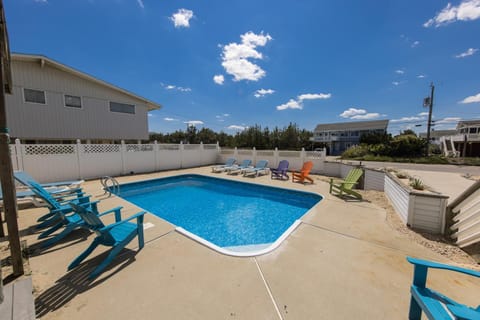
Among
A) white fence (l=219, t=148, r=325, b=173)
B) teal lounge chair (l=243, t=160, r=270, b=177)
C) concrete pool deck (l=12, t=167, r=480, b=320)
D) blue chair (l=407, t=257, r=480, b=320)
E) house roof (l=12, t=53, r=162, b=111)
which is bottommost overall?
concrete pool deck (l=12, t=167, r=480, b=320)

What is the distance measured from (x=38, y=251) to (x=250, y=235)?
156 inches

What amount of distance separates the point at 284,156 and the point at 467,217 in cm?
896

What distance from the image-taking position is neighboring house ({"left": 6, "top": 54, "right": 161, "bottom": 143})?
33.0ft

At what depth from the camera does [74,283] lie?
2.17 meters

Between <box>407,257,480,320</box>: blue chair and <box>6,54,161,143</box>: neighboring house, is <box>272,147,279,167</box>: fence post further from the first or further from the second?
<box>6,54,161,143</box>: neighboring house

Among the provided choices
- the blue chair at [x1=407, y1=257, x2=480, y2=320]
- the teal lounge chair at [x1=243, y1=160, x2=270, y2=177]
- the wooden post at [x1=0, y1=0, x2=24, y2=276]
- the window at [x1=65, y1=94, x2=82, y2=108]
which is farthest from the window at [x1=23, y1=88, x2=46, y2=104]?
the blue chair at [x1=407, y1=257, x2=480, y2=320]

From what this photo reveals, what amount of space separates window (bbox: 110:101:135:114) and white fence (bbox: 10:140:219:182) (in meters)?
5.51

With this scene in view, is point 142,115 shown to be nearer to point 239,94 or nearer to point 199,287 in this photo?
point 239,94

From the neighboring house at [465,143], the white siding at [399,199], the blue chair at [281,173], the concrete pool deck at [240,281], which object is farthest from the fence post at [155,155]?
the neighboring house at [465,143]

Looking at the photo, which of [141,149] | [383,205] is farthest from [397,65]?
[141,149]

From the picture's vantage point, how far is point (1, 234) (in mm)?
A: 3285

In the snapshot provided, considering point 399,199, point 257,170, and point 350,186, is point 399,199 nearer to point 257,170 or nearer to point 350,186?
point 350,186

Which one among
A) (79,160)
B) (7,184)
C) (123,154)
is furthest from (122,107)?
(7,184)

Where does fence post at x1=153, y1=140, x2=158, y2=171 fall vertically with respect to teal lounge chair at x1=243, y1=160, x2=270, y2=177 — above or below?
above
